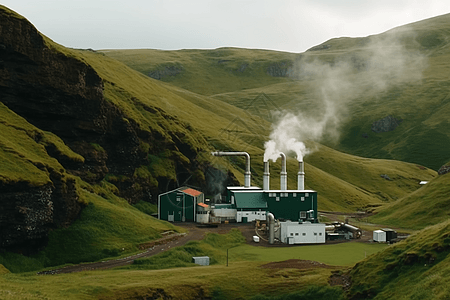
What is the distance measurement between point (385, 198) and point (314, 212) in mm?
87835

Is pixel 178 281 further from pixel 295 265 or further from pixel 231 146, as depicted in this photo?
pixel 231 146

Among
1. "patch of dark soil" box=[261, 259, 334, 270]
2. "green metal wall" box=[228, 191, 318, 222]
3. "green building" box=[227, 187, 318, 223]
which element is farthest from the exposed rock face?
"patch of dark soil" box=[261, 259, 334, 270]

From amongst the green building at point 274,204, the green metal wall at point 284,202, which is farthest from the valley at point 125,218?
the green metal wall at point 284,202

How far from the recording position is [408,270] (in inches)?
1971

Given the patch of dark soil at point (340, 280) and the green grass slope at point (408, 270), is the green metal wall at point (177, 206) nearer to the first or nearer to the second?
the patch of dark soil at point (340, 280)

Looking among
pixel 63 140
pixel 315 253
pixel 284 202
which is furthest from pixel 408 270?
pixel 63 140

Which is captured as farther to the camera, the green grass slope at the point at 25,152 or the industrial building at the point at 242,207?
the industrial building at the point at 242,207

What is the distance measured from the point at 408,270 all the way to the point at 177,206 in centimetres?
6539

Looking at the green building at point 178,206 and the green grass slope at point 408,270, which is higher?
the green grass slope at point 408,270

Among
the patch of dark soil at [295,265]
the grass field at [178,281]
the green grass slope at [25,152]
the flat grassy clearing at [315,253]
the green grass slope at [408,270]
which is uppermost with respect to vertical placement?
the green grass slope at [25,152]

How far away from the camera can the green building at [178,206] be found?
351 feet

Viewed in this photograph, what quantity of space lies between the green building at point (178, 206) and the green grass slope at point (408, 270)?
57338mm

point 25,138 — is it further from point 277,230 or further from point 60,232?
point 277,230

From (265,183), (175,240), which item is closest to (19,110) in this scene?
(175,240)
